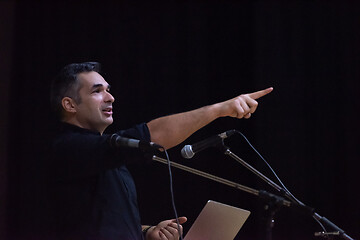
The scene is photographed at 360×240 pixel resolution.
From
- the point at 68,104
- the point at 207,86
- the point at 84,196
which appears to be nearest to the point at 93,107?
the point at 68,104

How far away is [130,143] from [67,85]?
714 millimetres

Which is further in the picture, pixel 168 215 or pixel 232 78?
pixel 232 78

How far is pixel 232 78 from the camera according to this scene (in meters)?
3.47

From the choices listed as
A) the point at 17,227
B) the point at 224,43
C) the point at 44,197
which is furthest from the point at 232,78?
the point at 17,227

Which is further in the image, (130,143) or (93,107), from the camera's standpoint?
(93,107)

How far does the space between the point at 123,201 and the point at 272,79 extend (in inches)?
80.3

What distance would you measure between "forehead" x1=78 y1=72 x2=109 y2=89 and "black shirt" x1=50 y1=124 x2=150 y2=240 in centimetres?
24

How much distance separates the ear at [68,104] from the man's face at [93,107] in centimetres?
2

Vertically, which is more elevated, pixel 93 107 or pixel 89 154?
pixel 93 107

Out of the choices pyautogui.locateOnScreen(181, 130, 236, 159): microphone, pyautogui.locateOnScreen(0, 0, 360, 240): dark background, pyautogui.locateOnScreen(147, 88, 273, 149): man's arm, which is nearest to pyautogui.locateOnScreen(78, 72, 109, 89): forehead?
pyautogui.locateOnScreen(147, 88, 273, 149): man's arm

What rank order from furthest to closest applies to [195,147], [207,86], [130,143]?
[207,86], [195,147], [130,143]

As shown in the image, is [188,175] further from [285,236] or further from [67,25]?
[67,25]

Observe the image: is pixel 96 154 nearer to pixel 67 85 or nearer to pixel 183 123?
pixel 183 123

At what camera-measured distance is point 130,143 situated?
1286 millimetres
